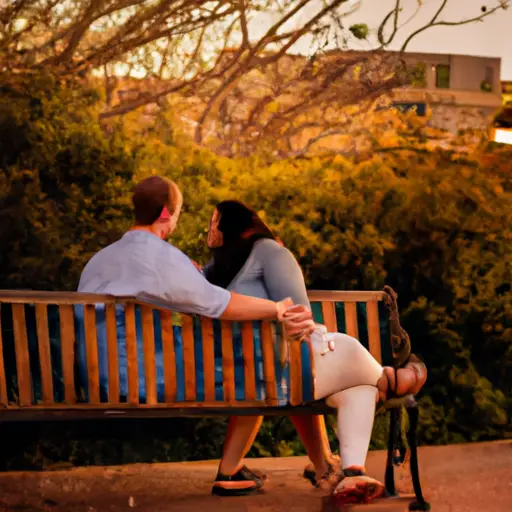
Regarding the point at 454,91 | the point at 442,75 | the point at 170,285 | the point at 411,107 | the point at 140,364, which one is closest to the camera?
the point at 170,285

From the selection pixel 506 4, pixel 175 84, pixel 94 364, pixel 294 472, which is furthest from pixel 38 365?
pixel 506 4

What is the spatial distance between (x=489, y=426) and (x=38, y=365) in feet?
10.6

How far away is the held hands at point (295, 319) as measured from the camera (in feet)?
13.0

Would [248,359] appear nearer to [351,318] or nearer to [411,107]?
[351,318]

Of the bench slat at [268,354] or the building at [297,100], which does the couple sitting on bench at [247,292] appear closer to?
the bench slat at [268,354]

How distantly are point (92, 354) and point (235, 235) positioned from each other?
2.54 feet

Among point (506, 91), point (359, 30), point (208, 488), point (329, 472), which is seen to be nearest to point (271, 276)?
point (329, 472)

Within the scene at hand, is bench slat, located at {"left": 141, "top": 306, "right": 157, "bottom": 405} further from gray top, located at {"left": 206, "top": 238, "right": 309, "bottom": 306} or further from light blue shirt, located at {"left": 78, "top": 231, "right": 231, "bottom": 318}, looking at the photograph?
gray top, located at {"left": 206, "top": 238, "right": 309, "bottom": 306}

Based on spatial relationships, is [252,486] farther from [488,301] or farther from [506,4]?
[506,4]

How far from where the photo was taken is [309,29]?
26.3 feet

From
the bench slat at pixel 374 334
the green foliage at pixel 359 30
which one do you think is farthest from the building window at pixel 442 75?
the bench slat at pixel 374 334

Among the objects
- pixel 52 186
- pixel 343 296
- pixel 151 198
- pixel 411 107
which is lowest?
pixel 343 296

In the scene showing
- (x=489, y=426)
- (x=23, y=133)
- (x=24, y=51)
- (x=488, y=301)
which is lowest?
(x=489, y=426)

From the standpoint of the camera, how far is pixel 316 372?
409 centimetres
